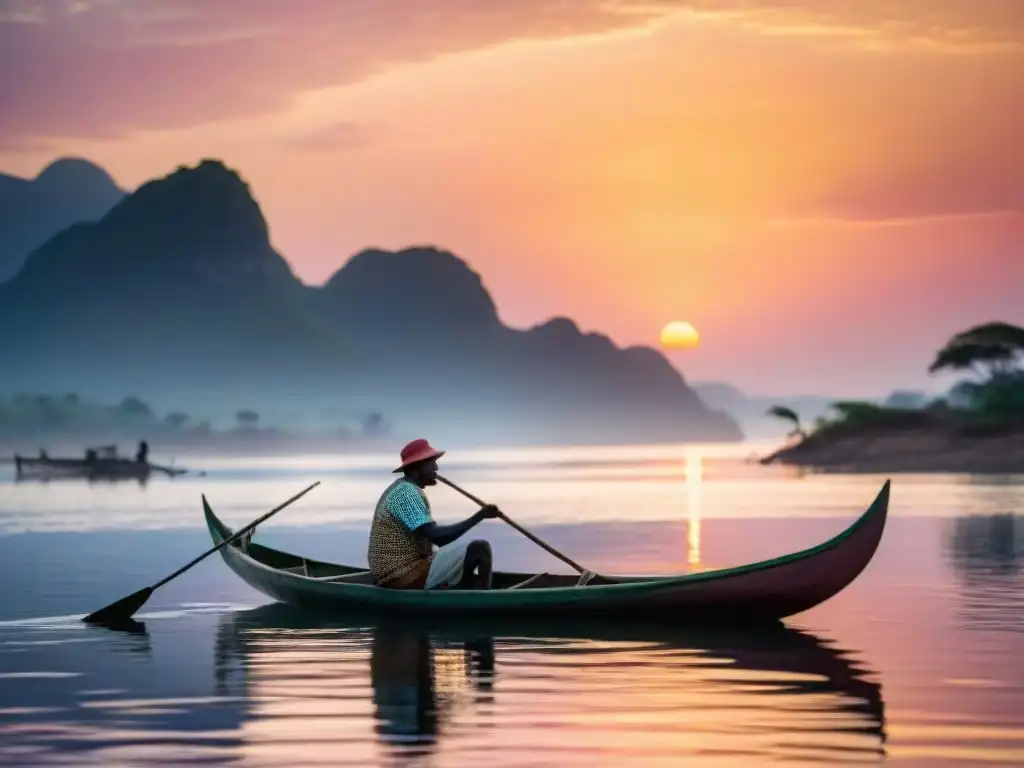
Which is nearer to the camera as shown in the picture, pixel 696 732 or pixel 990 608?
pixel 696 732

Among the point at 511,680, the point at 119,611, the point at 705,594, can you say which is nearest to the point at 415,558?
the point at 705,594

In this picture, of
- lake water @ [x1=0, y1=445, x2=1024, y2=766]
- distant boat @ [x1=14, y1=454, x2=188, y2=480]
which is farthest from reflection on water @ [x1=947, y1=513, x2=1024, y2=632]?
distant boat @ [x1=14, y1=454, x2=188, y2=480]

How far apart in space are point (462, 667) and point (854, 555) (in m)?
4.33

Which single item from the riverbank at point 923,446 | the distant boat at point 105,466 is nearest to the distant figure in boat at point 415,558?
the distant boat at point 105,466

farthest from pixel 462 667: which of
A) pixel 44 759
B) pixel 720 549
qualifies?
pixel 720 549

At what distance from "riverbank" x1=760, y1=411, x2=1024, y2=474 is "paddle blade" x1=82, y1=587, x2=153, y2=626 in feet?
237

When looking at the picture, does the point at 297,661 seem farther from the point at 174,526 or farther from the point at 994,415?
the point at 994,415

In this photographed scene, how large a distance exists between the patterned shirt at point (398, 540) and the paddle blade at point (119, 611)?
9.84ft

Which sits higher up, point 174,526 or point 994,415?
point 994,415

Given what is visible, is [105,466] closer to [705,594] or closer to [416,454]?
[416,454]

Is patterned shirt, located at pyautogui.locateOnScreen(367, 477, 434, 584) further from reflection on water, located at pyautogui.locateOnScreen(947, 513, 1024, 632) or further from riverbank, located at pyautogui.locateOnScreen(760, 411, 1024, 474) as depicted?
riverbank, located at pyautogui.locateOnScreen(760, 411, 1024, 474)

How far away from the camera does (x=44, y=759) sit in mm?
10102

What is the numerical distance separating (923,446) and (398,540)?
79.7 metres

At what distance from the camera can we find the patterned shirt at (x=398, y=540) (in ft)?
55.2
